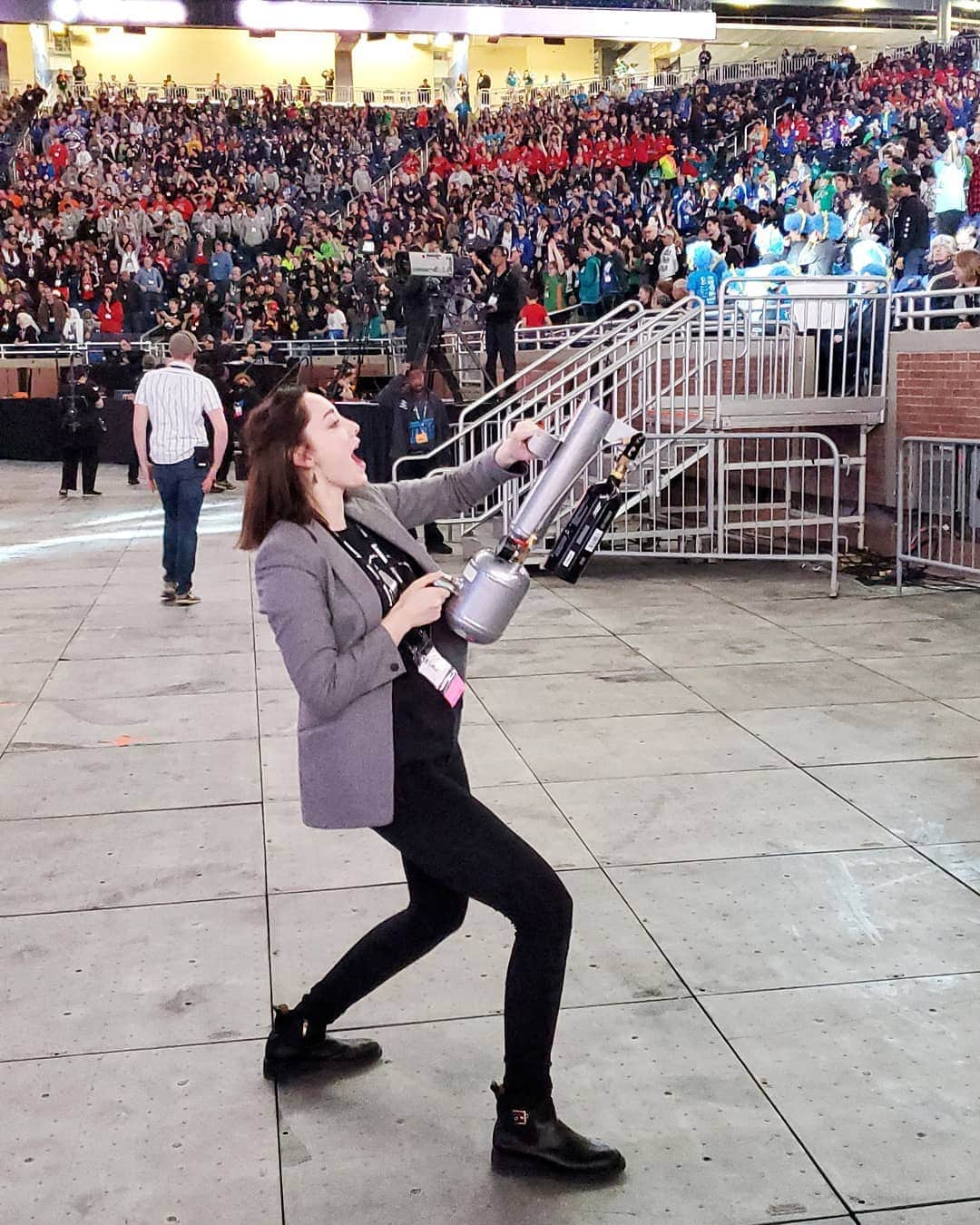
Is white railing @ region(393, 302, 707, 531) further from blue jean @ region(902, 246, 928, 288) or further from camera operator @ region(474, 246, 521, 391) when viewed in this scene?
blue jean @ region(902, 246, 928, 288)

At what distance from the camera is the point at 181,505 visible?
964 cm

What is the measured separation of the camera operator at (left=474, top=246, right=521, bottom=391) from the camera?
1554 centimetres

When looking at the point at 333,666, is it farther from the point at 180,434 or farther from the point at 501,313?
the point at 501,313

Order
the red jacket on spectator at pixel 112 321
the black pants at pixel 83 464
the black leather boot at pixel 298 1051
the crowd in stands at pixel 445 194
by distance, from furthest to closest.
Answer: the red jacket on spectator at pixel 112 321, the crowd in stands at pixel 445 194, the black pants at pixel 83 464, the black leather boot at pixel 298 1051

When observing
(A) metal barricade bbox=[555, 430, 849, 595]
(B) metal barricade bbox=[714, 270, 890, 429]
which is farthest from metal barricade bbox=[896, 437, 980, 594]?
(B) metal barricade bbox=[714, 270, 890, 429]

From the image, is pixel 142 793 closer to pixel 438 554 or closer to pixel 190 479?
pixel 190 479

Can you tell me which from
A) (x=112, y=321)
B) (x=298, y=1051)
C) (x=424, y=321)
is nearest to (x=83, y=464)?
(x=424, y=321)

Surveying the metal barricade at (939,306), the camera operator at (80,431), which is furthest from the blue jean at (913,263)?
the camera operator at (80,431)

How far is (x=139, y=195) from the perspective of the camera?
104 feet

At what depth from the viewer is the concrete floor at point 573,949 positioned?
296 cm

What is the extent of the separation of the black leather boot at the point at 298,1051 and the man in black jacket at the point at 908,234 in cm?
1225

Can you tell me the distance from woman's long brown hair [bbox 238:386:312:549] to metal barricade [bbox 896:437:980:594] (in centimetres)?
730

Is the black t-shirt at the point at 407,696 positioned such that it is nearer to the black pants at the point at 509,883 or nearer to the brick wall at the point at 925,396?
the black pants at the point at 509,883

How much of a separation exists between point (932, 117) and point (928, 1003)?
77.3 ft
